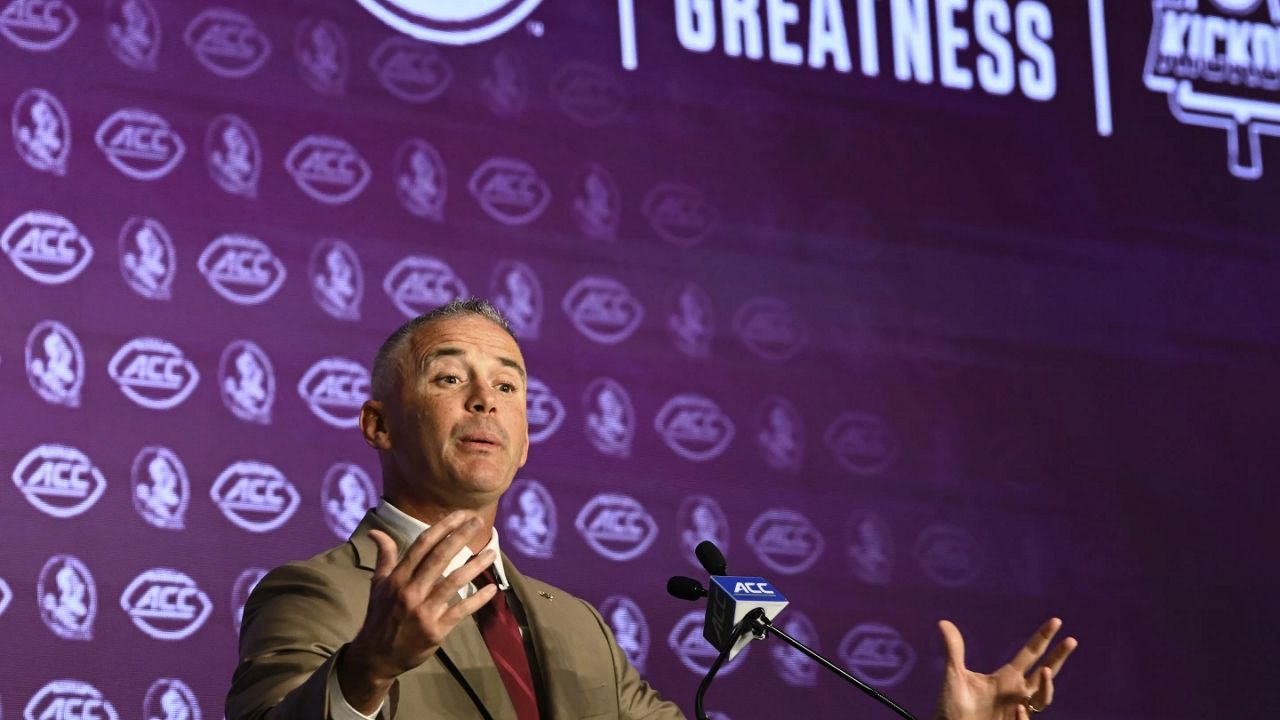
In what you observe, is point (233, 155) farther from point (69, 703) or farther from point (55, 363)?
point (69, 703)

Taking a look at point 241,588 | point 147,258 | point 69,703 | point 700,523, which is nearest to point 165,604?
point 241,588

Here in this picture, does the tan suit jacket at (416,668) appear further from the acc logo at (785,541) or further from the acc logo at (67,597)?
the acc logo at (785,541)

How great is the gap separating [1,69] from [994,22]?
2630 millimetres

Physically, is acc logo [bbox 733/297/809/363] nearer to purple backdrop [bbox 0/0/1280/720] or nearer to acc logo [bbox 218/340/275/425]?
purple backdrop [bbox 0/0/1280/720]

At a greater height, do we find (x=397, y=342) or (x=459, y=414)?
(x=397, y=342)

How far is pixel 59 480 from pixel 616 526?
49.8 inches

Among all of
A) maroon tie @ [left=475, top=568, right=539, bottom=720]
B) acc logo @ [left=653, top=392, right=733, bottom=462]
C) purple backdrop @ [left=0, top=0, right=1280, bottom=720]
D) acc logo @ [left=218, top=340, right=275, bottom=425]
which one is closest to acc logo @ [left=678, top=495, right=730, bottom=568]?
purple backdrop @ [left=0, top=0, right=1280, bottom=720]

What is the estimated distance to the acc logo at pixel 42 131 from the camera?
12.3 feet

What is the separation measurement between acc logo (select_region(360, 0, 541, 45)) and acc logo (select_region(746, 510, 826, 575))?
4.57 ft

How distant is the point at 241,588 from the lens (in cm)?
372

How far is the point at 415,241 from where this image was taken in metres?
4.04

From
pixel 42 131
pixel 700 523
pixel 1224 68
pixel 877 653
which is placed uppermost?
pixel 42 131

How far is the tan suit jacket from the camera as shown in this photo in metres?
2.43

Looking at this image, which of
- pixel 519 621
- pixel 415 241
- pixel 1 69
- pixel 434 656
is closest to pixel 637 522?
pixel 415 241
